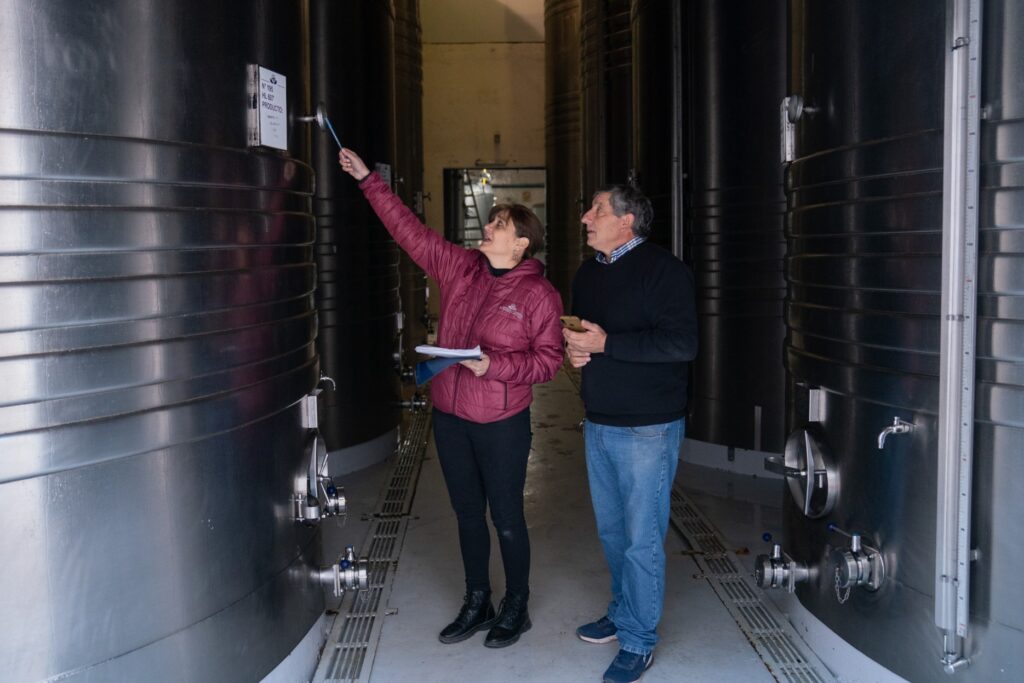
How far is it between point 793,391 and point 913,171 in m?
1.03

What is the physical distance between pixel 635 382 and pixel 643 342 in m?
0.14

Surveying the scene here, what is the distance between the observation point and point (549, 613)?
3891 mm

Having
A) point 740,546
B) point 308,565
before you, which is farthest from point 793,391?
point 308,565

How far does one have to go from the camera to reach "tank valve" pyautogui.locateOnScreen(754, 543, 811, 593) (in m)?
3.41

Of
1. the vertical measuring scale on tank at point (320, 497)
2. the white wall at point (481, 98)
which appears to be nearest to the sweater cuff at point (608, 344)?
the vertical measuring scale on tank at point (320, 497)

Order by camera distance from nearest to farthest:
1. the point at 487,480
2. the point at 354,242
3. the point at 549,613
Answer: the point at 487,480
the point at 549,613
the point at 354,242

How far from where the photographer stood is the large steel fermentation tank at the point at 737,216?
5504 millimetres

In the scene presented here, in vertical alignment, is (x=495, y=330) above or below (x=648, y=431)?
above

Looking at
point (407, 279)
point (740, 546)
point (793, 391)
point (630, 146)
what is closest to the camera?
point (793, 391)

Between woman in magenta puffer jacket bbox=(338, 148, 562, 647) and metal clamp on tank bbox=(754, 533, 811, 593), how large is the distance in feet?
2.73

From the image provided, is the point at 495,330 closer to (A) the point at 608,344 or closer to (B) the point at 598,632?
(A) the point at 608,344

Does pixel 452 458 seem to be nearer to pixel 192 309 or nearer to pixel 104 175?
pixel 192 309

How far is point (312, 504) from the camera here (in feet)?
10.5

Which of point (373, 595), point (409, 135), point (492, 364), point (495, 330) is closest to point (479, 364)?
point (492, 364)
